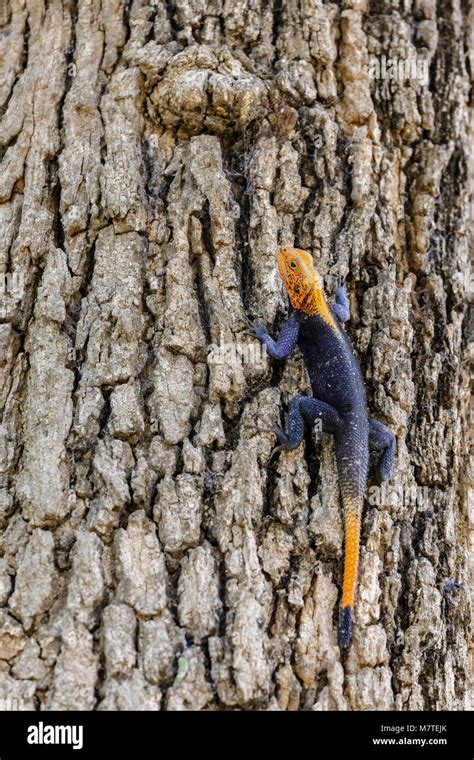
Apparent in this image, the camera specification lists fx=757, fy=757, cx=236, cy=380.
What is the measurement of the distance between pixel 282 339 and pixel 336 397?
0.40 m

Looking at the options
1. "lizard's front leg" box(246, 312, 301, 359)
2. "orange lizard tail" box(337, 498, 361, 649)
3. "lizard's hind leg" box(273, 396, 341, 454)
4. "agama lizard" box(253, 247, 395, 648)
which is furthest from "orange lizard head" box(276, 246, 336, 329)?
"orange lizard tail" box(337, 498, 361, 649)

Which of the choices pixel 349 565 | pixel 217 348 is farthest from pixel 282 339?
pixel 349 565

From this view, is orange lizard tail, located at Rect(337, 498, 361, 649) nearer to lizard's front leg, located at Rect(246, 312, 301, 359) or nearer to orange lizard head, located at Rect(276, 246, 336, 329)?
lizard's front leg, located at Rect(246, 312, 301, 359)

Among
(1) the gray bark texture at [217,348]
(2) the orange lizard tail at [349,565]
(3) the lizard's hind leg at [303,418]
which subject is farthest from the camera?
(3) the lizard's hind leg at [303,418]

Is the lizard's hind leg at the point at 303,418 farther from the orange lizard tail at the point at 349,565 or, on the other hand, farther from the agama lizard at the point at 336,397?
the orange lizard tail at the point at 349,565

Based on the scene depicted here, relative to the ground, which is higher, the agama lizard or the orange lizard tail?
the agama lizard

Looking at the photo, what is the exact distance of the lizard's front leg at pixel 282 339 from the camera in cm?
369

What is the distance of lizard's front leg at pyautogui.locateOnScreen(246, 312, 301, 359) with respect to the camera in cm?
369

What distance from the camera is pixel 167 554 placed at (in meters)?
3.21

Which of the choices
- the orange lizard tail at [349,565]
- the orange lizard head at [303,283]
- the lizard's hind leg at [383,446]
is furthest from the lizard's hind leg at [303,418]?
the orange lizard head at [303,283]

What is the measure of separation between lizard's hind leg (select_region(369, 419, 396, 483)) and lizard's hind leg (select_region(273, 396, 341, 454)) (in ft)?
0.61

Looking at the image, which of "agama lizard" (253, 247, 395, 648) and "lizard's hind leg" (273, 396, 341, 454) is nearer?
"agama lizard" (253, 247, 395, 648)
